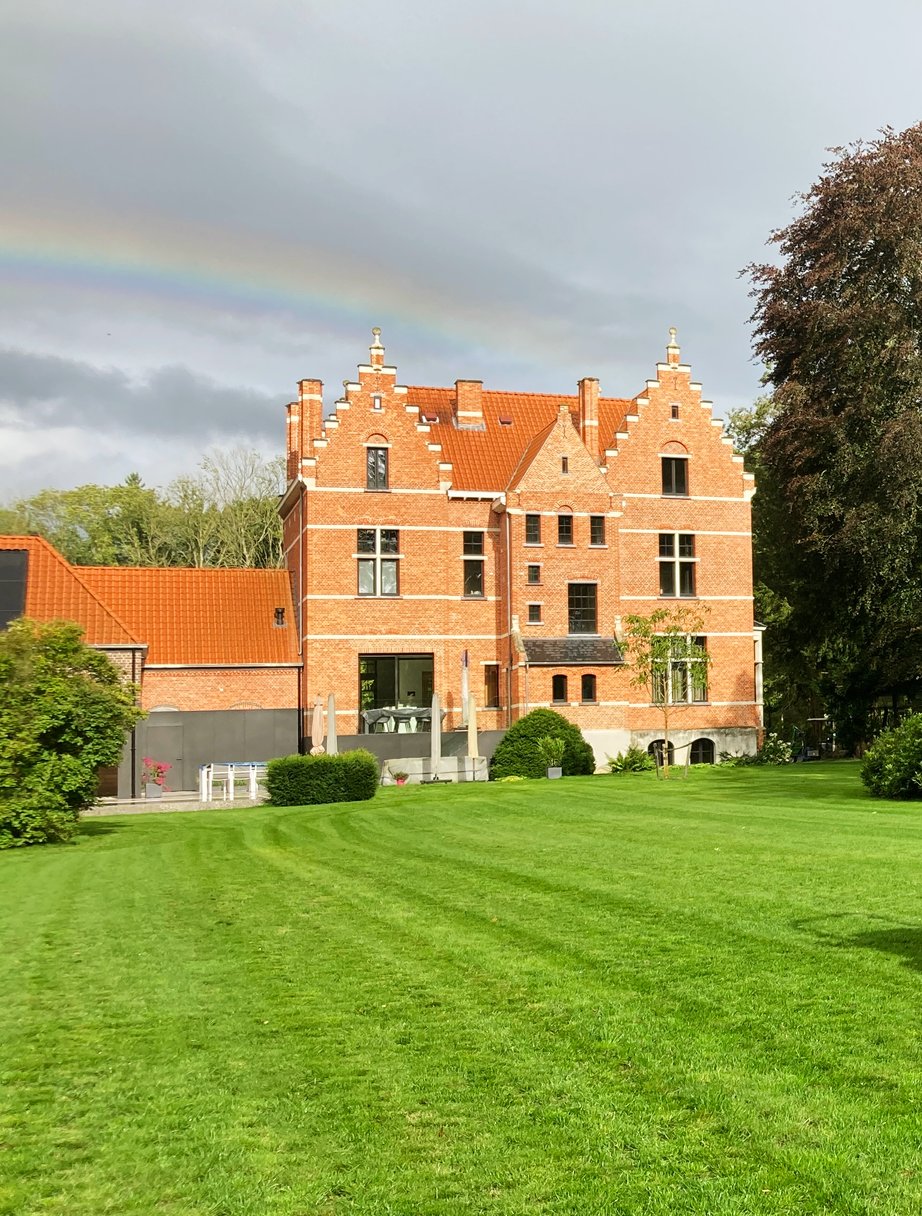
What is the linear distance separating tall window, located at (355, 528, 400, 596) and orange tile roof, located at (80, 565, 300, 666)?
3314mm

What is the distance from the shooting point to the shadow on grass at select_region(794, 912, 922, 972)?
8.37 m

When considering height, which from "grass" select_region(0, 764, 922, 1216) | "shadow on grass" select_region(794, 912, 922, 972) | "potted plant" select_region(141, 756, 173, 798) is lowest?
"grass" select_region(0, 764, 922, 1216)

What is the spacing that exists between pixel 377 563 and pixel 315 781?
13.3 m

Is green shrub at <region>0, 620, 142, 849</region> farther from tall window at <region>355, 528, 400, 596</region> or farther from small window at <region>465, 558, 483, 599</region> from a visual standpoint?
small window at <region>465, 558, 483, 599</region>

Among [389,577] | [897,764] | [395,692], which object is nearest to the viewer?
[897,764]

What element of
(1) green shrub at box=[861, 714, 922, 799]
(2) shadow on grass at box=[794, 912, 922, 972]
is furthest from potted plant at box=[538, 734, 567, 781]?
(2) shadow on grass at box=[794, 912, 922, 972]

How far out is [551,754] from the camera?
3644 centimetres

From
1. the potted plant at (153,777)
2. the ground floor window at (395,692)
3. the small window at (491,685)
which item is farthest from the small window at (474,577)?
the potted plant at (153,777)

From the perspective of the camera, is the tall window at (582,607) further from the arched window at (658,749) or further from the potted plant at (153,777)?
the potted plant at (153,777)

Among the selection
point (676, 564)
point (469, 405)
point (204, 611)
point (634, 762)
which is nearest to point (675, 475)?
point (676, 564)

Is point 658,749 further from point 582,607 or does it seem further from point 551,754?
point 551,754

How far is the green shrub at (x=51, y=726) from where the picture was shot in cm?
2120

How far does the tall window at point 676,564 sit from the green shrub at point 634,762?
7.75 meters

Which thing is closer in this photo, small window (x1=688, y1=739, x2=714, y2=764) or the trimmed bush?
the trimmed bush
